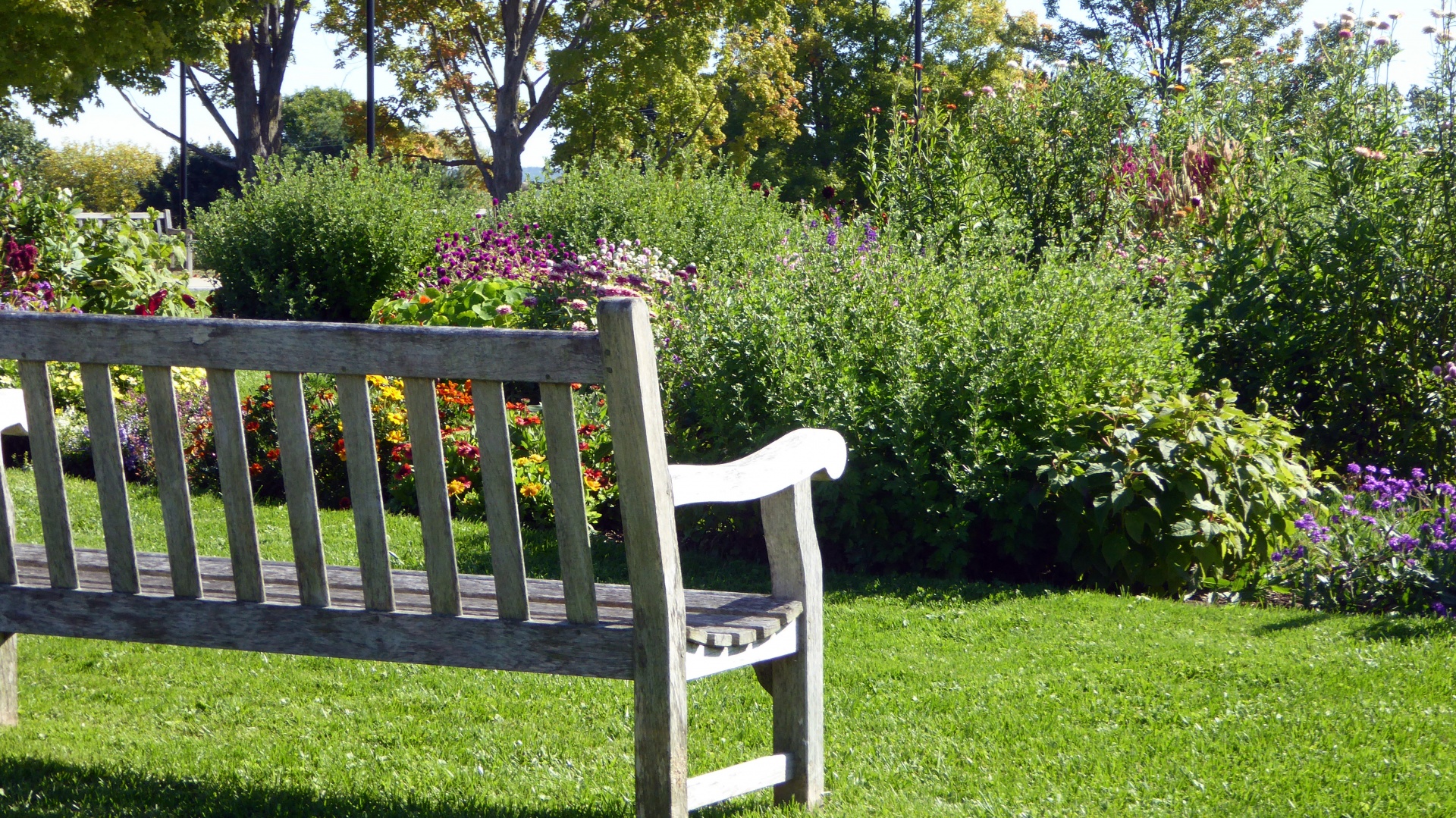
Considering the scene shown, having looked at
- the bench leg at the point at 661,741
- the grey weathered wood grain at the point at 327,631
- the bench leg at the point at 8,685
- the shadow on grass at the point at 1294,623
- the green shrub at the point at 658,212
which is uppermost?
the green shrub at the point at 658,212

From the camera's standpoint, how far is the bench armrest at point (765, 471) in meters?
2.29

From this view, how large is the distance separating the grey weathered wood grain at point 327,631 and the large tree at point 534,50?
2216 centimetres

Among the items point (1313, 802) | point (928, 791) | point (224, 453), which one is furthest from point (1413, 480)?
point (224, 453)

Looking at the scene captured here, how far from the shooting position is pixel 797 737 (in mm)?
2760

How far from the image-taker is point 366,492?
230 cm

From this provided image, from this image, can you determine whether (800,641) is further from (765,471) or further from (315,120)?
(315,120)

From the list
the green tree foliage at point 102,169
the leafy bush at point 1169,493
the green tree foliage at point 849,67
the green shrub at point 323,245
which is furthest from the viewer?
the green tree foliage at point 102,169

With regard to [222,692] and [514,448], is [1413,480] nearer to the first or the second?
[514,448]

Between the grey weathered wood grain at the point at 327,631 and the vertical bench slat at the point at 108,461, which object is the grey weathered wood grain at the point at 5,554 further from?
the vertical bench slat at the point at 108,461

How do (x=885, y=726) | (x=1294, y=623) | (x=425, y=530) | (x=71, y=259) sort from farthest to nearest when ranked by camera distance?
(x=71, y=259)
(x=1294, y=623)
(x=885, y=726)
(x=425, y=530)

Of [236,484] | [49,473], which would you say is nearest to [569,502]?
[236,484]

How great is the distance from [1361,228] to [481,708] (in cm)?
498

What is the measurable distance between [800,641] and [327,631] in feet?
3.36

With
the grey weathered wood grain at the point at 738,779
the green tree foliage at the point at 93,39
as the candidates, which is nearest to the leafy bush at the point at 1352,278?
the grey weathered wood grain at the point at 738,779
